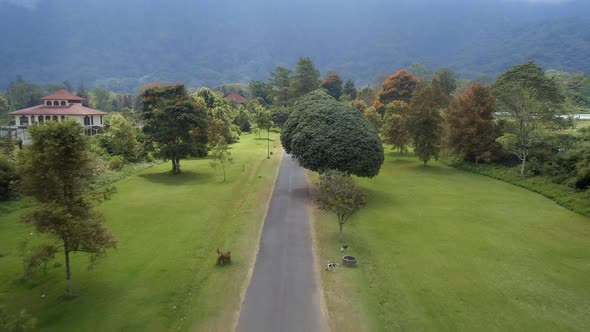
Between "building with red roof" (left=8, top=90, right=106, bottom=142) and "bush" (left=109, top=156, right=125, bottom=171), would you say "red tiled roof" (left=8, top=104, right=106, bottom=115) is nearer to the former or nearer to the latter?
"building with red roof" (left=8, top=90, right=106, bottom=142)

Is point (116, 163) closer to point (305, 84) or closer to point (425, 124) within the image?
point (425, 124)

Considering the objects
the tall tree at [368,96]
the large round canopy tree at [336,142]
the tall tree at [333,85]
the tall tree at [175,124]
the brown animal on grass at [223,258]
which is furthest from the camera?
the tall tree at [368,96]

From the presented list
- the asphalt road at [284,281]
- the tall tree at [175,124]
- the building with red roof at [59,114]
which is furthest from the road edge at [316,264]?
the building with red roof at [59,114]

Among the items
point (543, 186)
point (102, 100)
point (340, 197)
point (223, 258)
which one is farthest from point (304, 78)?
point (223, 258)

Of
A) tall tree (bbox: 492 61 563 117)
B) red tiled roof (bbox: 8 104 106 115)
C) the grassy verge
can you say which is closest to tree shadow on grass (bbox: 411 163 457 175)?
the grassy verge

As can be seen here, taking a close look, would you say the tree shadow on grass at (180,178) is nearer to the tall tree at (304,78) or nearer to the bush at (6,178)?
the bush at (6,178)
